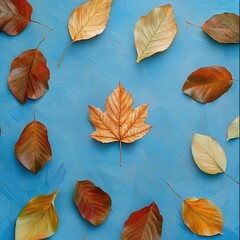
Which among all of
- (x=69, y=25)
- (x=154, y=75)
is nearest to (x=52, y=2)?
(x=69, y=25)

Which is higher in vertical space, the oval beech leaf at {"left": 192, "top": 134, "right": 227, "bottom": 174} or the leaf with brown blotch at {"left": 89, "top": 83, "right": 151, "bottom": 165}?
the leaf with brown blotch at {"left": 89, "top": 83, "right": 151, "bottom": 165}

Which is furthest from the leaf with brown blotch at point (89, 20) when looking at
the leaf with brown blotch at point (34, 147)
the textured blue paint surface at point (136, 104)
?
the leaf with brown blotch at point (34, 147)

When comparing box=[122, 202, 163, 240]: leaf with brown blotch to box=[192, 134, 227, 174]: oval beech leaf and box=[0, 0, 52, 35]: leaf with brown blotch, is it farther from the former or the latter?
box=[0, 0, 52, 35]: leaf with brown blotch

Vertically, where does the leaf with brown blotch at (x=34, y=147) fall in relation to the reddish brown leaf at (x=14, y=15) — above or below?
below

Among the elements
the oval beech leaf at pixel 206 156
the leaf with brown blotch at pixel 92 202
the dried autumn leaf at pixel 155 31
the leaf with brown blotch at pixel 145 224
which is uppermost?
the dried autumn leaf at pixel 155 31

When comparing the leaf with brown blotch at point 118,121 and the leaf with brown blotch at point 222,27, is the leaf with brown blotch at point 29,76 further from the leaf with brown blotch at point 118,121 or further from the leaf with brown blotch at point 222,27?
the leaf with brown blotch at point 222,27

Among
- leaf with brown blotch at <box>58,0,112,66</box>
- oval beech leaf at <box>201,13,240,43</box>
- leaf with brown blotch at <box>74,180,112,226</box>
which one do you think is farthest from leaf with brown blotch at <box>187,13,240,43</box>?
leaf with brown blotch at <box>74,180,112,226</box>

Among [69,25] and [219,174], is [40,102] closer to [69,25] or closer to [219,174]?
[69,25]
